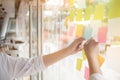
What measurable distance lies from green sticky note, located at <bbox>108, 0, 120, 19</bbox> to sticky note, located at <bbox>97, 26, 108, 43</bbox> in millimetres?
62

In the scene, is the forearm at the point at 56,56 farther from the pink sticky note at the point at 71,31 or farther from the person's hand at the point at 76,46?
the pink sticky note at the point at 71,31

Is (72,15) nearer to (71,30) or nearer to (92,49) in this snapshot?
(71,30)

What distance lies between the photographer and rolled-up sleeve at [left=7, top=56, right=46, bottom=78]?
1.15 metres

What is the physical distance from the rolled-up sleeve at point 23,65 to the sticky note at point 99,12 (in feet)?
1.30

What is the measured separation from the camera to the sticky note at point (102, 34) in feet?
2.73

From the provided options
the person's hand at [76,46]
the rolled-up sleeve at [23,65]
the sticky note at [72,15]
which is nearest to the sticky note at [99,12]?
the person's hand at [76,46]

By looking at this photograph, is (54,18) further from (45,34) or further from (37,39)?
(37,39)

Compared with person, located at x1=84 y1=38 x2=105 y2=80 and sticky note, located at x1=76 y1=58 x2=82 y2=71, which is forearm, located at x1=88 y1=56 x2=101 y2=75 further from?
sticky note, located at x1=76 y1=58 x2=82 y2=71

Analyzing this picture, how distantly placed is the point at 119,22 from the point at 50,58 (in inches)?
19.4

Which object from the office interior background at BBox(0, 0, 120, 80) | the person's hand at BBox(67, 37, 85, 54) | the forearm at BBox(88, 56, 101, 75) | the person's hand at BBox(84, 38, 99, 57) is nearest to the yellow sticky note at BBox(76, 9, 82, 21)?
the office interior background at BBox(0, 0, 120, 80)

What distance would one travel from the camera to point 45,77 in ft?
6.63

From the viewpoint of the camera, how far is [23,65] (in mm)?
1164

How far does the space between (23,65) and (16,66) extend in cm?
4

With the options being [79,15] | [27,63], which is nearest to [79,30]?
[79,15]
